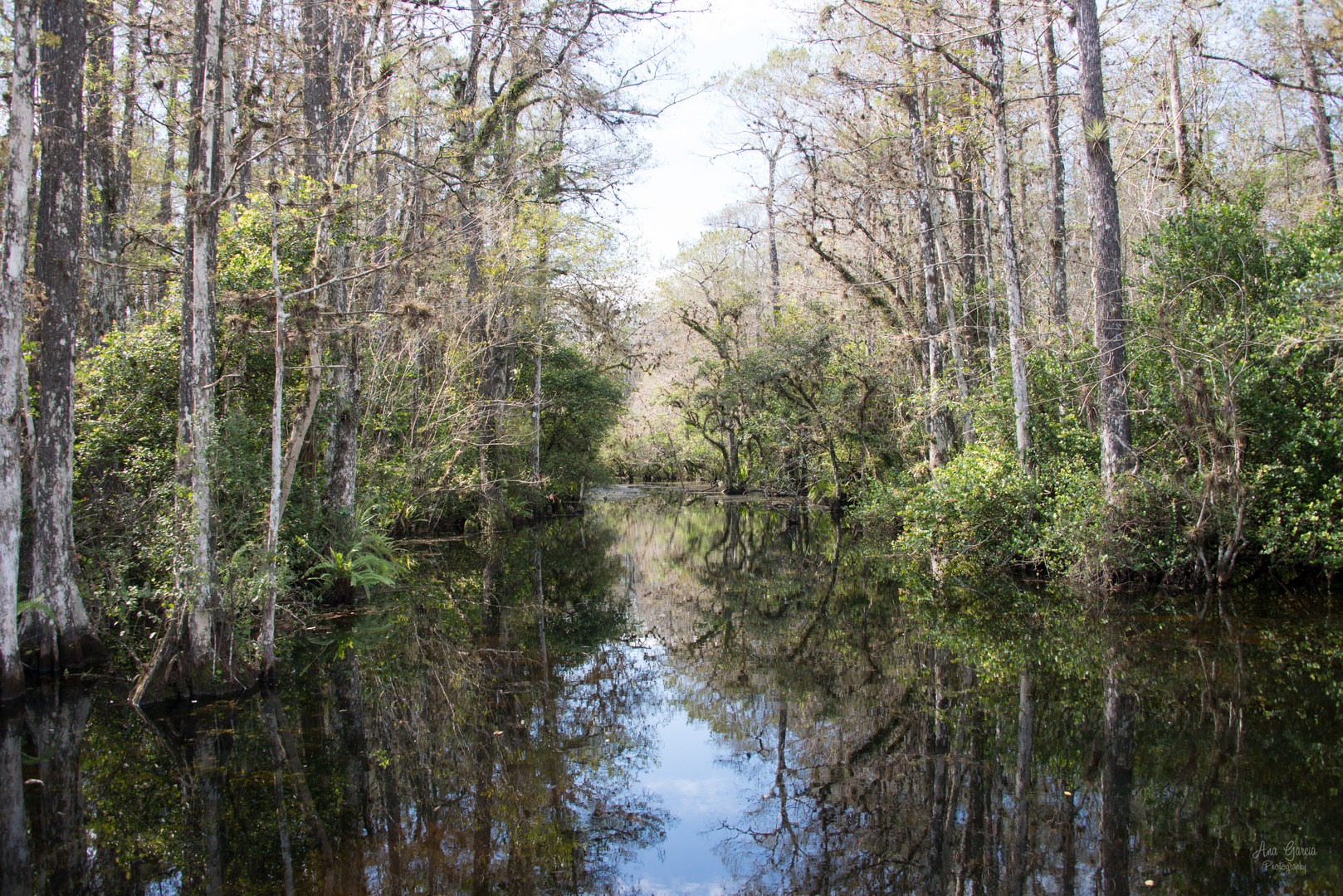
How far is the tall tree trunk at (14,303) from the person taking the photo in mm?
6766

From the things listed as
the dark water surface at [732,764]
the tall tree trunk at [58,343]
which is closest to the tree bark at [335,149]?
the tall tree trunk at [58,343]

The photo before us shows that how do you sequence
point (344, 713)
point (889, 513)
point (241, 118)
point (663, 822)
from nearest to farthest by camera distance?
point (663, 822)
point (344, 713)
point (241, 118)
point (889, 513)

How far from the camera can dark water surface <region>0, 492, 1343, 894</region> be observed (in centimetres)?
419

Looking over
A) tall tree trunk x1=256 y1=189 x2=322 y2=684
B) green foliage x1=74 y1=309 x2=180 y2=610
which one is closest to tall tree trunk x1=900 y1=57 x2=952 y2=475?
tall tree trunk x1=256 y1=189 x2=322 y2=684

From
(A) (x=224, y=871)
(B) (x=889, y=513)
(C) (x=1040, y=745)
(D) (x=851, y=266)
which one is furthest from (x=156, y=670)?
(D) (x=851, y=266)

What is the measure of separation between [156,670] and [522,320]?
1510 cm

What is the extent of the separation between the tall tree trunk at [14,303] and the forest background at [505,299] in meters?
0.03

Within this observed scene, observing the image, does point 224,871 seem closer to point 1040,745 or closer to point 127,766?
point 127,766

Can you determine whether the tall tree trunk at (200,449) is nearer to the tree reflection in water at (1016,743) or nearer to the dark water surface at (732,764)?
the dark water surface at (732,764)

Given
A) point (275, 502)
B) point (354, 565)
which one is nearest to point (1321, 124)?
point (354, 565)

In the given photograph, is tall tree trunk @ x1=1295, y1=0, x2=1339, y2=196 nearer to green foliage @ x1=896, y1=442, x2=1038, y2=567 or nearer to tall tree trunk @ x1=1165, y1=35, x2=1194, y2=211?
tall tree trunk @ x1=1165, y1=35, x2=1194, y2=211

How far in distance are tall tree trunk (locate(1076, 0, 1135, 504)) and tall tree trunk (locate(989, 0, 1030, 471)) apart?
127 cm

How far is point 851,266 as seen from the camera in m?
19.1

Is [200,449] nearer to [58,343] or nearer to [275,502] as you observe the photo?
[275,502]
